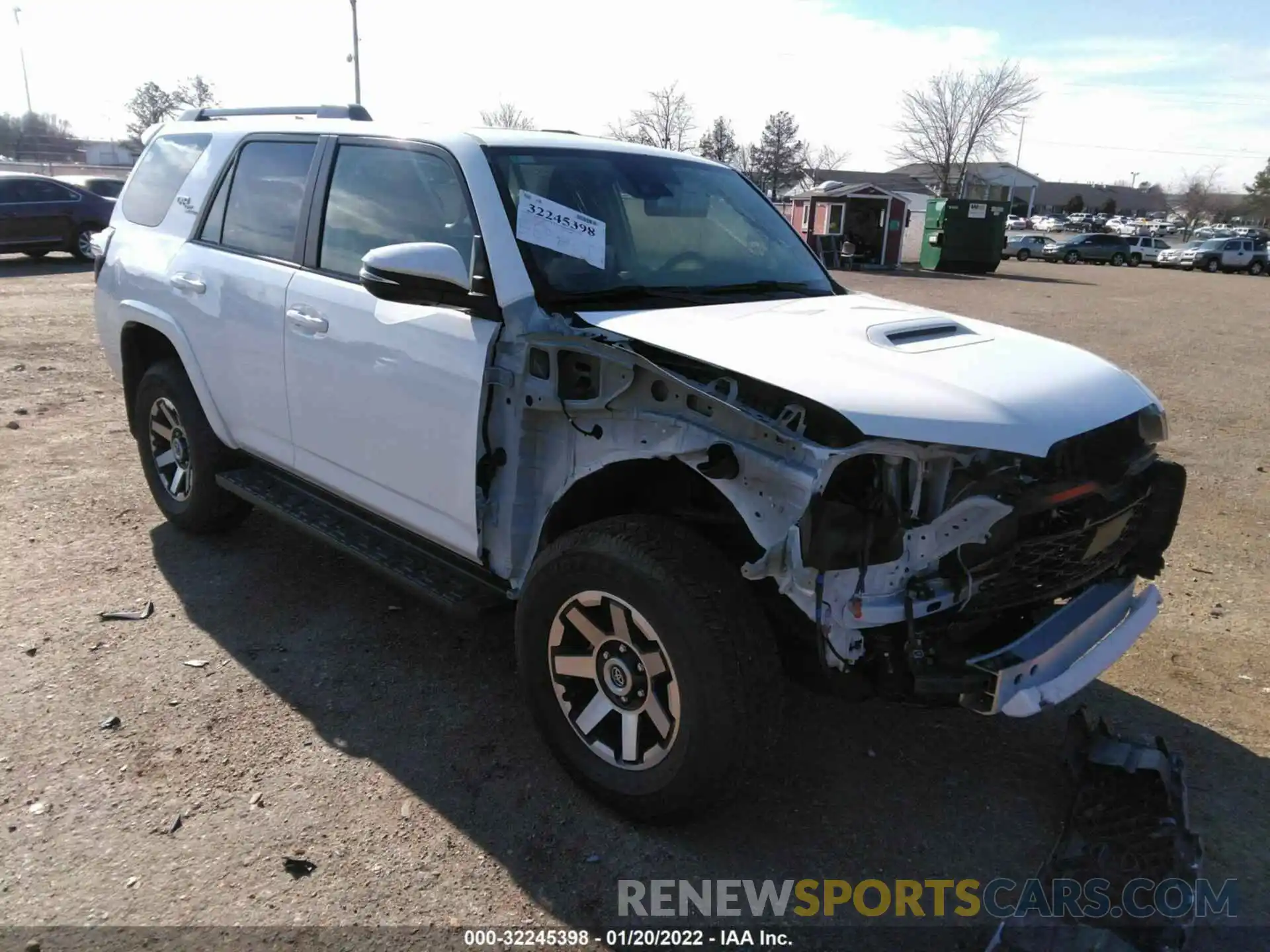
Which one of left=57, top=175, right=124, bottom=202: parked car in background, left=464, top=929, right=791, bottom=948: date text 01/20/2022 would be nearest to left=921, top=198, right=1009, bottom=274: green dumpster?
left=57, top=175, right=124, bottom=202: parked car in background

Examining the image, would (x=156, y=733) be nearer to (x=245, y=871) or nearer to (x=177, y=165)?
(x=245, y=871)

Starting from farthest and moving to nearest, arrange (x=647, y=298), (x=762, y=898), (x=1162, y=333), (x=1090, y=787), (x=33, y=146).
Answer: (x=33, y=146), (x=1162, y=333), (x=647, y=298), (x=1090, y=787), (x=762, y=898)

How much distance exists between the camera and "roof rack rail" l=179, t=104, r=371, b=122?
4.09m

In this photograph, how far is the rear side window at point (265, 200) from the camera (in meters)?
3.92

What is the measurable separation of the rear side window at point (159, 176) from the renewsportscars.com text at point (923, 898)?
4033mm

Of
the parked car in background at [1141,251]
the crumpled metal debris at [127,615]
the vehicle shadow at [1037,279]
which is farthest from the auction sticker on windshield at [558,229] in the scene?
the parked car in background at [1141,251]

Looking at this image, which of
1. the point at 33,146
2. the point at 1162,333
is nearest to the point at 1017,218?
the point at 1162,333

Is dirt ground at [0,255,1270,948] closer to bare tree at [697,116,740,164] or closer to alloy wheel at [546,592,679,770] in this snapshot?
alloy wheel at [546,592,679,770]

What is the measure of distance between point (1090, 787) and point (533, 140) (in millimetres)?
2995

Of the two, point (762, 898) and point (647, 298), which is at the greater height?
point (647, 298)

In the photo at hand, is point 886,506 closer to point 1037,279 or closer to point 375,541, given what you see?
A: point 375,541

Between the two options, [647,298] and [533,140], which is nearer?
[647,298]

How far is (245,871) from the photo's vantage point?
2.62 m

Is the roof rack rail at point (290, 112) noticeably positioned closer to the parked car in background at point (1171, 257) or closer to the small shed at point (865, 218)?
the small shed at point (865, 218)
